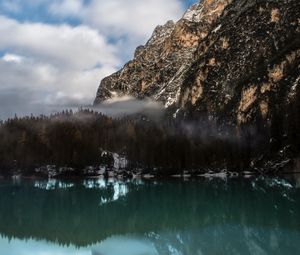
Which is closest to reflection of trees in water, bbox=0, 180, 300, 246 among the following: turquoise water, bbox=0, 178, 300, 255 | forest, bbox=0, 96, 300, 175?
turquoise water, bbox=0, 178, 300, 255

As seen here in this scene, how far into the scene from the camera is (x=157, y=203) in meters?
81.9

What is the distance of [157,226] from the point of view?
56.3 meters

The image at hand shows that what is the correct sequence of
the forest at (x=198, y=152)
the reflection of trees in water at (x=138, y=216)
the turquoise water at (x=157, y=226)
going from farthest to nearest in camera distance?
the forest at (x=198, y=152), the reflection of trees in water at (x=138, y=216), the turquoise water at (x=157, y=226)

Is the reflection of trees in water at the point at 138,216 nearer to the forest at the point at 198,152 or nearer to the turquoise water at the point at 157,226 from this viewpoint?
the turquoise water at the point at 157,226

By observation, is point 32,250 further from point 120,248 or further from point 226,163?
point 226,163

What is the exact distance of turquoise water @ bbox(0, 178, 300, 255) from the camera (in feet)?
141

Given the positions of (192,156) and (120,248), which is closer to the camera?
(120,248)

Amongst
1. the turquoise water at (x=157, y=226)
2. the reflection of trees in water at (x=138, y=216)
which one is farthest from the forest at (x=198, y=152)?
the turquoise water at (x=157, y=226)

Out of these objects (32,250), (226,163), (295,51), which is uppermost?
(295,51)

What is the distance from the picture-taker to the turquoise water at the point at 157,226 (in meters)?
43.0

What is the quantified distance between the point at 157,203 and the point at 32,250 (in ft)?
127

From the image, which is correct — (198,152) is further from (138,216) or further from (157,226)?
(157,226)

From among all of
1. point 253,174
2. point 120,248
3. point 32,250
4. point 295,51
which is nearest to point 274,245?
point 120,248

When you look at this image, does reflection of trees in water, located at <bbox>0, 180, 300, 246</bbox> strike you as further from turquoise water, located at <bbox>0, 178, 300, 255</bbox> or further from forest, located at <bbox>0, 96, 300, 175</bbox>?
forest, located at <bbox>0, 96, 300, 175</bbox>
